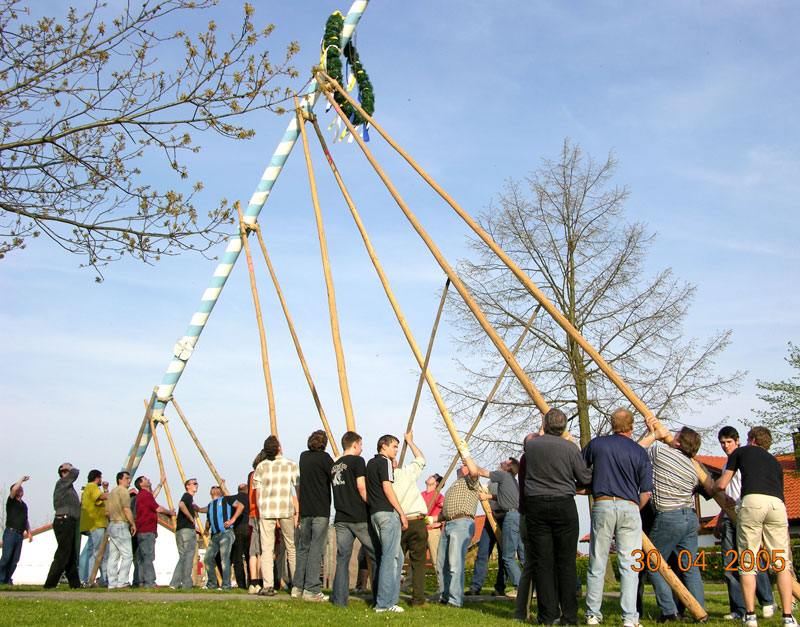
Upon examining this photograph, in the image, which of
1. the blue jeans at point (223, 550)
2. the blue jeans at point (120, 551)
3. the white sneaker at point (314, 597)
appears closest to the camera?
the white sneaker at point (314, 597)

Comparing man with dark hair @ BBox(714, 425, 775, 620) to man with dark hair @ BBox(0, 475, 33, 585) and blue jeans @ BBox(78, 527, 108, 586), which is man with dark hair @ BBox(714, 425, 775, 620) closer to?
blue jeans @ BBox(78, 527, 108, 586)

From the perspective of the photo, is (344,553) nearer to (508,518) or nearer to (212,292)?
(508,518)

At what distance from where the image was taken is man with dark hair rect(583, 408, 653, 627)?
241 inches

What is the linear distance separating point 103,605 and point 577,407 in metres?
10.8

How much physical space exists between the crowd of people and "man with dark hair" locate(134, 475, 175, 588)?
0.06 feet

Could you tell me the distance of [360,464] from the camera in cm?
782

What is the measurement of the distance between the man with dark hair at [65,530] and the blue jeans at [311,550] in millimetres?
3326

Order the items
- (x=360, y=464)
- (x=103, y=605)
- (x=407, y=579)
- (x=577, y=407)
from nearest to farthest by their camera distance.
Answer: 1. (x=103, y=605)
2. (x=360, y=464)
3. (x=407, y=579)
4. (x=577, y=407)

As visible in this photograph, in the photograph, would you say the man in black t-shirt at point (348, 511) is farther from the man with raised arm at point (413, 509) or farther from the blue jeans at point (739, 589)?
the blue jeans at point (739, 589)

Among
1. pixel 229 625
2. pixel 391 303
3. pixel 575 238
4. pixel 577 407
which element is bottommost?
pixel 229 625

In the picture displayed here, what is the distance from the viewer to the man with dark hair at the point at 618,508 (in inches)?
241

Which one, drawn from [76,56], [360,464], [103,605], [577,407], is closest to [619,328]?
[577,407]

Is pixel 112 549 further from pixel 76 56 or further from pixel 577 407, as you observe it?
pixel 577 407

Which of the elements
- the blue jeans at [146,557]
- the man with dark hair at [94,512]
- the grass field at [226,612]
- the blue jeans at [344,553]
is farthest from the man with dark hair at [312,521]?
the man with dark hair at [94,512]
